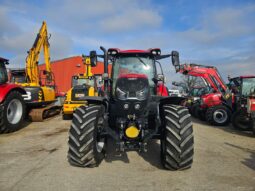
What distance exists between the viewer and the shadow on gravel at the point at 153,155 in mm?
5066

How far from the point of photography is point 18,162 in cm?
519

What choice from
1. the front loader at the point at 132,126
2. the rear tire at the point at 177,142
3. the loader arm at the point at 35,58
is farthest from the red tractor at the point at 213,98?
the loader arm at the point at 35,58

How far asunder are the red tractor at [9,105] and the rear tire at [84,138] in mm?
4360

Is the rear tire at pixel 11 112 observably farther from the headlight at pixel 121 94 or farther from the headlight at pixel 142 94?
the headlight at pixel 142 94

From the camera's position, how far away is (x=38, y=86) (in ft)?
37.7

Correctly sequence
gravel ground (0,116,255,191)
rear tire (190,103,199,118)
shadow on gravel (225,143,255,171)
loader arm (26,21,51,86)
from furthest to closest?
rear tire (190,103,199,118) → loader arm (26,21,51,86) → shadow on gravel (225,143,255,171) → gravel ground (0,116,255,191)

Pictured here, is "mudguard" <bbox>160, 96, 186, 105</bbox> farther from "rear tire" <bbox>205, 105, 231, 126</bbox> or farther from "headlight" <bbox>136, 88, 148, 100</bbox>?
"rear tire" <bbox>205, 105, 231, 126</bbox>

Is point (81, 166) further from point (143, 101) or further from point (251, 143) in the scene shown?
point (251, 143)

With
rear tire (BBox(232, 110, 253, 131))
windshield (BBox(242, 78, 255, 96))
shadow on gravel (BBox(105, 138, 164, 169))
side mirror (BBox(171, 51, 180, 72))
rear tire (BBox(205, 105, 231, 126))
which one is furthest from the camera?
rear tire (BBox(205, 105, 231, 126))

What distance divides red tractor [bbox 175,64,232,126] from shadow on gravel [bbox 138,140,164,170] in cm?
461

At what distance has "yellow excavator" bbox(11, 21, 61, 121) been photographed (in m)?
11.0

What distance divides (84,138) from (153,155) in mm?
1807

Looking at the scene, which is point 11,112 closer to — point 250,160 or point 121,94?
point 121,94

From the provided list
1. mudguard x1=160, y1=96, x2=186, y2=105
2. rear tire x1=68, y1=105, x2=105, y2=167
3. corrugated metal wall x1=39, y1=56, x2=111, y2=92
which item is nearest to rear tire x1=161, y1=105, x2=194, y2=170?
mudguard x1=160, y1=96, x2=186, y2=105
